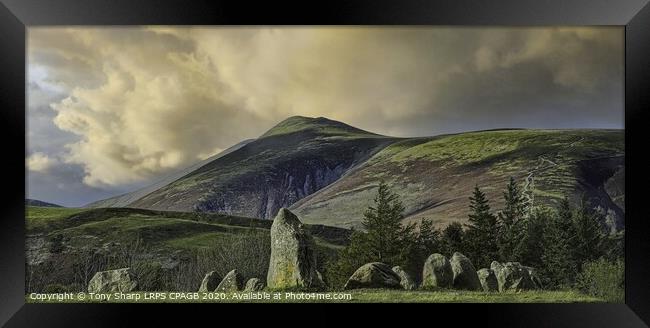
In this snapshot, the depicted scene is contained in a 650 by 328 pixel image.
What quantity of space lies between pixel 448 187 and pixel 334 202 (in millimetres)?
3934

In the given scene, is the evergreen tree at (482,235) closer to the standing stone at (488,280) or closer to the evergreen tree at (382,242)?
the standing stone at (488,280)

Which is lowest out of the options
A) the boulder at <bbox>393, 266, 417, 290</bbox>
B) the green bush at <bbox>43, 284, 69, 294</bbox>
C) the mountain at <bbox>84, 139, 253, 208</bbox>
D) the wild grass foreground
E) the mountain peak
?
the wild grass foreground

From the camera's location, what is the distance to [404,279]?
35.3 ft

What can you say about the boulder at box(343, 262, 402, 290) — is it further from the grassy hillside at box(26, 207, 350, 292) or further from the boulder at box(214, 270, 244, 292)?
the boulder at box(214, 270, 244, 292)

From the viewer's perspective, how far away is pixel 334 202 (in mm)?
17609

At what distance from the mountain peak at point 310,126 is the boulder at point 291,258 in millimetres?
2797

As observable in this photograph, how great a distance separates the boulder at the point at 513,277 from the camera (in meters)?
10.6

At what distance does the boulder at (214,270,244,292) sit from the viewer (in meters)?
11.1

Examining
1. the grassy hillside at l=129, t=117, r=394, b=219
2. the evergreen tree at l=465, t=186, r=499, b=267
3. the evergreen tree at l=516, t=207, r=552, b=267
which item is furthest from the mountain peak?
the evergreen tree at l=516, t=207, r=552, b=267

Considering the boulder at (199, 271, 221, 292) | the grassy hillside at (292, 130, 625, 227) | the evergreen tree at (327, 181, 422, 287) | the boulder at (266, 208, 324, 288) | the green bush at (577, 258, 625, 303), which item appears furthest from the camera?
the grassy hillside at (292, 130, 625, 227)

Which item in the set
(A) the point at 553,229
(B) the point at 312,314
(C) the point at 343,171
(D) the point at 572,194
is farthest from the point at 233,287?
(C) the point at 343,171

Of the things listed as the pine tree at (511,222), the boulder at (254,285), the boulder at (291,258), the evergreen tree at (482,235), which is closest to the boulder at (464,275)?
the evergreen tree at (482,235)

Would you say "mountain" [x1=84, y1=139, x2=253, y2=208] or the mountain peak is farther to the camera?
the mountain peak

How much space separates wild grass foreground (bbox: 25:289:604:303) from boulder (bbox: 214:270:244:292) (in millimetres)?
571
